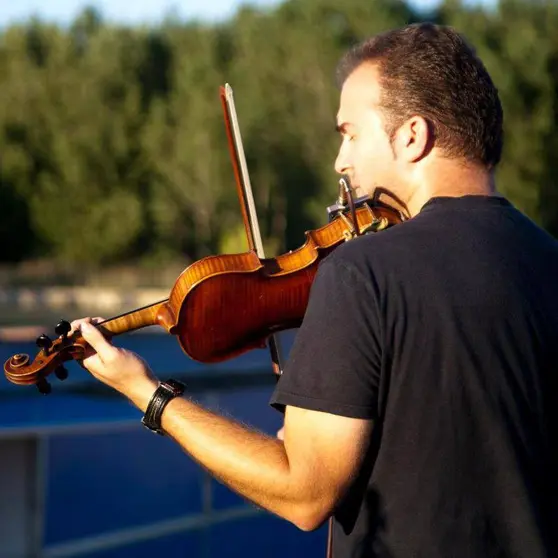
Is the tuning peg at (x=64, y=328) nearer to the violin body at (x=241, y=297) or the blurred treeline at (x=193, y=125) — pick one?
the violin body at (x=241, y=297)

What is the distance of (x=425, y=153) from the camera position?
1706 millimetres

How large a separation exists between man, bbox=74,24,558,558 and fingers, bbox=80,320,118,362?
0.62 feet

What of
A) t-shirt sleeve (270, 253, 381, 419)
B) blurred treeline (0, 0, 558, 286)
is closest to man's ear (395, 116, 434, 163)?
t-shirt sleeve (270, 253, 381, 419)

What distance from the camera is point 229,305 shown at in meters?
2.11

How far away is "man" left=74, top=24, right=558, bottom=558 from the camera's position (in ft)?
5.06

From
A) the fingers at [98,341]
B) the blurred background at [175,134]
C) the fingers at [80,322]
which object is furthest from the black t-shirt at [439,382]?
the blurred background at [175,134]

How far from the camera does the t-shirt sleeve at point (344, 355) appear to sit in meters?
1.53

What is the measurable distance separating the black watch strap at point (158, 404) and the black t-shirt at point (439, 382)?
0.23 metres

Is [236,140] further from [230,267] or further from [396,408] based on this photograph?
[396,408]

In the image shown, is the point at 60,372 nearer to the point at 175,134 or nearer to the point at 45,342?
the point at 45,342

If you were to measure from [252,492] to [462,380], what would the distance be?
1.20 feet

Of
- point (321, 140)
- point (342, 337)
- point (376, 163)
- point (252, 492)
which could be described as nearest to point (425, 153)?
point (376, 163)

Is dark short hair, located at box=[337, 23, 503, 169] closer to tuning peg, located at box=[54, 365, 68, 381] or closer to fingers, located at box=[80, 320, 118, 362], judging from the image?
fingers, located at box=[80, 320, 118, 362]

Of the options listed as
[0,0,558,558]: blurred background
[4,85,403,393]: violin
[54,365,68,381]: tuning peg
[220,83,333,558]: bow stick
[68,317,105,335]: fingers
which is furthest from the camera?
[0,0,558,558]: blurred background
